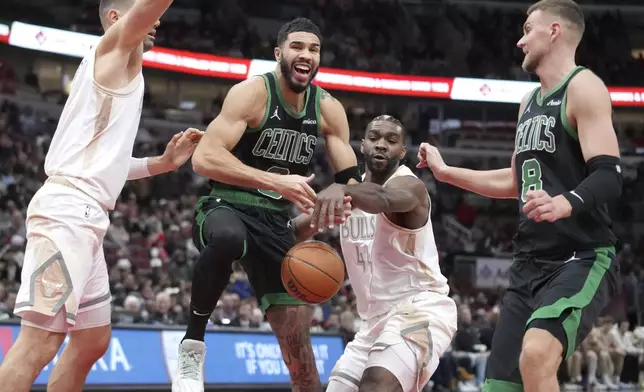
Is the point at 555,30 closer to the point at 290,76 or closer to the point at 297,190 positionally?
the point at 290,76

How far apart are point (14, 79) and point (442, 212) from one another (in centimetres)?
1179

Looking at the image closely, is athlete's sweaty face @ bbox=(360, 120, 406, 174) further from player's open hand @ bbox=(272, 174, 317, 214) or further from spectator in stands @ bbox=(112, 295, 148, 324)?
spectator in stands @ bbox=(112, 295, 148, 324)

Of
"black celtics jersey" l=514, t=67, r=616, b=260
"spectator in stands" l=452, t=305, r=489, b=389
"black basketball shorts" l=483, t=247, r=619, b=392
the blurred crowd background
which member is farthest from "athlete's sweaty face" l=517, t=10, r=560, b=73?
"spectator in stands" l=452, t=305, r=489, b=389

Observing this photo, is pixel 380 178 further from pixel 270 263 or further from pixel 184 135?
pixel 184 135

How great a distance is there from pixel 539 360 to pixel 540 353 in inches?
1.4

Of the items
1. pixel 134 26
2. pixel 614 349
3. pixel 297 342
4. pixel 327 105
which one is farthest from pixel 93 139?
pixel 614 349

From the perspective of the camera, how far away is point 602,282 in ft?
15.3

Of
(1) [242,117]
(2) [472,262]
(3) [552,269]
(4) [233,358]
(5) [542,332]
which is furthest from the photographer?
(2) [472,262]

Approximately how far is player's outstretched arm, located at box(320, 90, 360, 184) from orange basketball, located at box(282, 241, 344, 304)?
2.22 ft

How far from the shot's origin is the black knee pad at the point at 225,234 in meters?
5.25

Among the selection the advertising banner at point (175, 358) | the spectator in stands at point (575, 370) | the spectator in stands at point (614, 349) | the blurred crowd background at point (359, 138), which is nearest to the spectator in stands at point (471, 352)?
the blurred crowd background at point (359, 138)

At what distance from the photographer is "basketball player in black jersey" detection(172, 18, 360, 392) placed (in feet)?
17.4

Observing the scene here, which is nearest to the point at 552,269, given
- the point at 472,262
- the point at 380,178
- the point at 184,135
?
the point at 380,178

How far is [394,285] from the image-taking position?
18.4 ft
